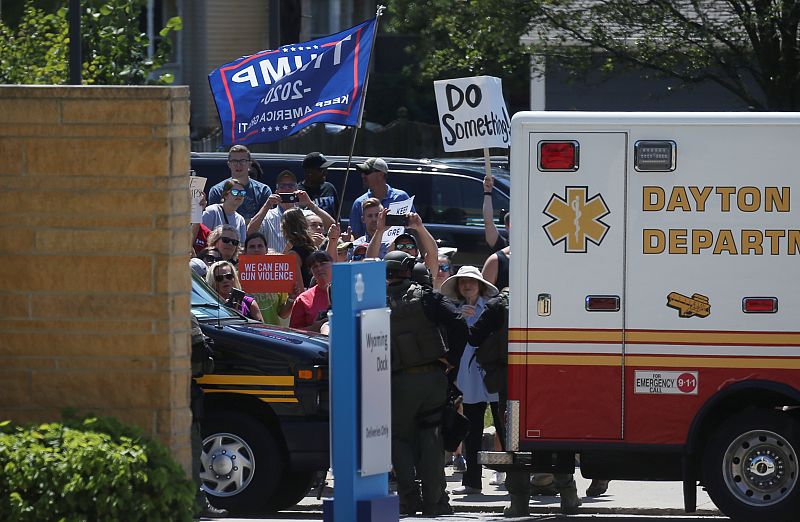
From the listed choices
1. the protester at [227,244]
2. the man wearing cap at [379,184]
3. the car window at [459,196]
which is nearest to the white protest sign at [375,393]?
the protester at [227,244]

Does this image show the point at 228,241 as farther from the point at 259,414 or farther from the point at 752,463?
the point at 752,463

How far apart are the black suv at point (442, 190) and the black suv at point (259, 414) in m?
7.38

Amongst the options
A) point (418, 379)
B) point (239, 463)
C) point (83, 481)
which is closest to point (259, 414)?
point (239, 463)

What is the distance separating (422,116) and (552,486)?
26.8m

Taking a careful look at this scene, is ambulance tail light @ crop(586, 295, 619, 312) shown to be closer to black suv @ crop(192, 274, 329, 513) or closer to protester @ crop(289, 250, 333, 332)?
black suv @ crop(192, 274, 329, 513)

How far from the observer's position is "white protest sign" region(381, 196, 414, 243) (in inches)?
508

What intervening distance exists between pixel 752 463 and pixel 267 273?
4.45 meters

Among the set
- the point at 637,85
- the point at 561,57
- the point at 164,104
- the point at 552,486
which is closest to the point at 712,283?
the point at 552,486

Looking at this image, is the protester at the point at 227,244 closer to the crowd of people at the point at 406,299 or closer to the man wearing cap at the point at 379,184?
the crowd of people at the point at 406,299

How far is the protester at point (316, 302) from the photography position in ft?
37.8

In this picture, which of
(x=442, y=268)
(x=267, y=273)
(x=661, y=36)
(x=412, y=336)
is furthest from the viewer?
(x=661, y=36)

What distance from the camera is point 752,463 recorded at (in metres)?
9.38

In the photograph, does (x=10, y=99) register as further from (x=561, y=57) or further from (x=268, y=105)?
(x=561, y=57)

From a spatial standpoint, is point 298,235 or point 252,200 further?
point 252,200
